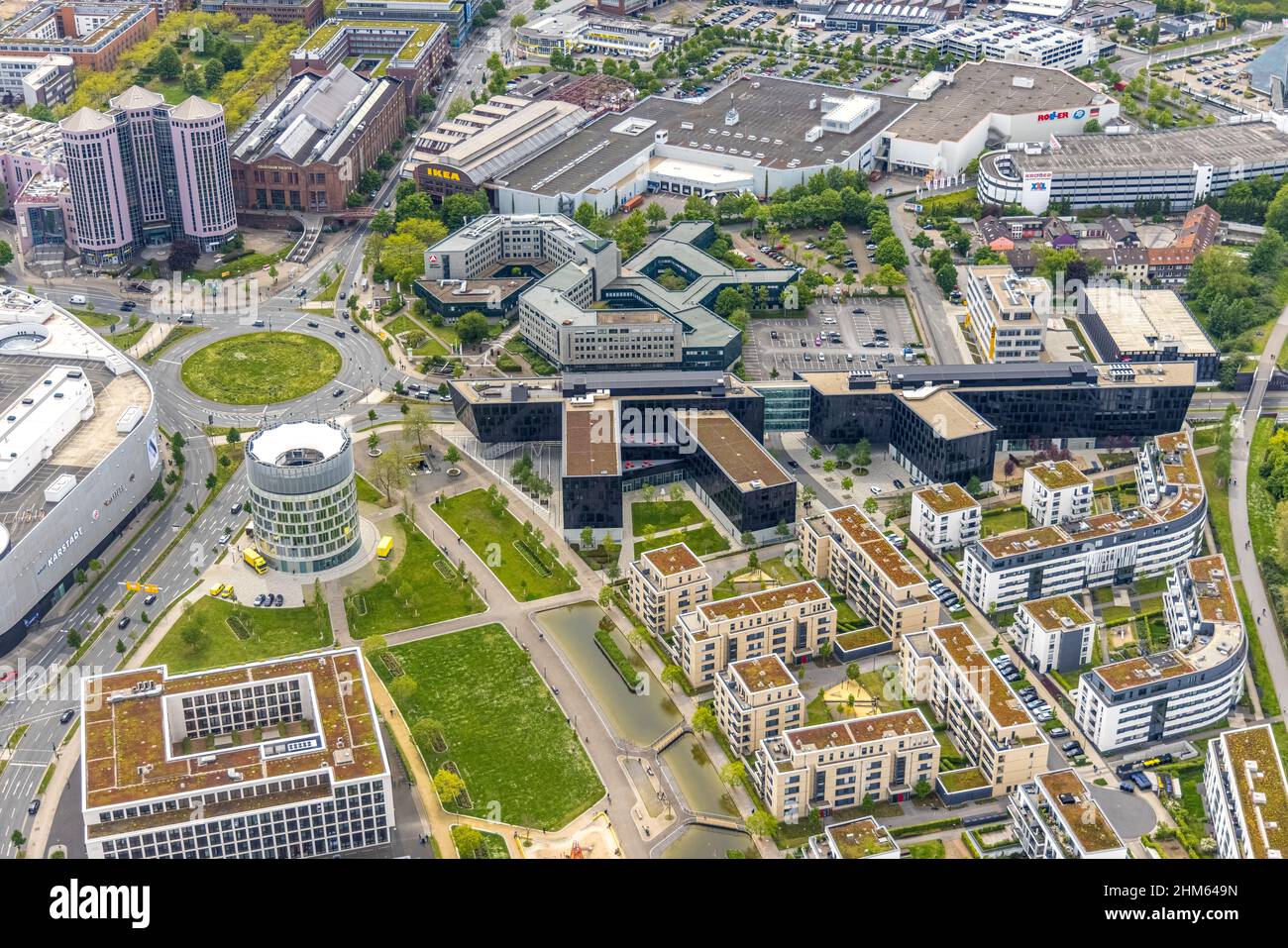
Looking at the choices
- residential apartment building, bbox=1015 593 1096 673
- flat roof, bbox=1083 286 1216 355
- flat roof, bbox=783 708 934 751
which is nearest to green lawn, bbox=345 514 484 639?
flat roof, bbox=783 708 934 751

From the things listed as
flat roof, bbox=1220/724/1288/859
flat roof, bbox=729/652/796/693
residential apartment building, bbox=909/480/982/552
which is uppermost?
flat roof, bbox=1220/724/1288/859

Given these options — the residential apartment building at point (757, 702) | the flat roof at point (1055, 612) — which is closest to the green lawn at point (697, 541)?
the residential apartment building at point (757, 702)

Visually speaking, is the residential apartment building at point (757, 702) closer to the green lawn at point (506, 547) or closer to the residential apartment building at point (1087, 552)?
the green lawn at point (506, 547)

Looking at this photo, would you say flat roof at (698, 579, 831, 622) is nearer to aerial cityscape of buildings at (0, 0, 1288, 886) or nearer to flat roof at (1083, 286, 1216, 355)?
aerial cityscape of buildings at (0, 0, 1288, 886)

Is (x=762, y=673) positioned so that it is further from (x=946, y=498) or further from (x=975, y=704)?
(x=946, y=498)

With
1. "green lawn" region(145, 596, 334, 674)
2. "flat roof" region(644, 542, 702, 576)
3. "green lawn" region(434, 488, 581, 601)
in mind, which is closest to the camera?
"green lawn" region(145, 596, 334, 674)
